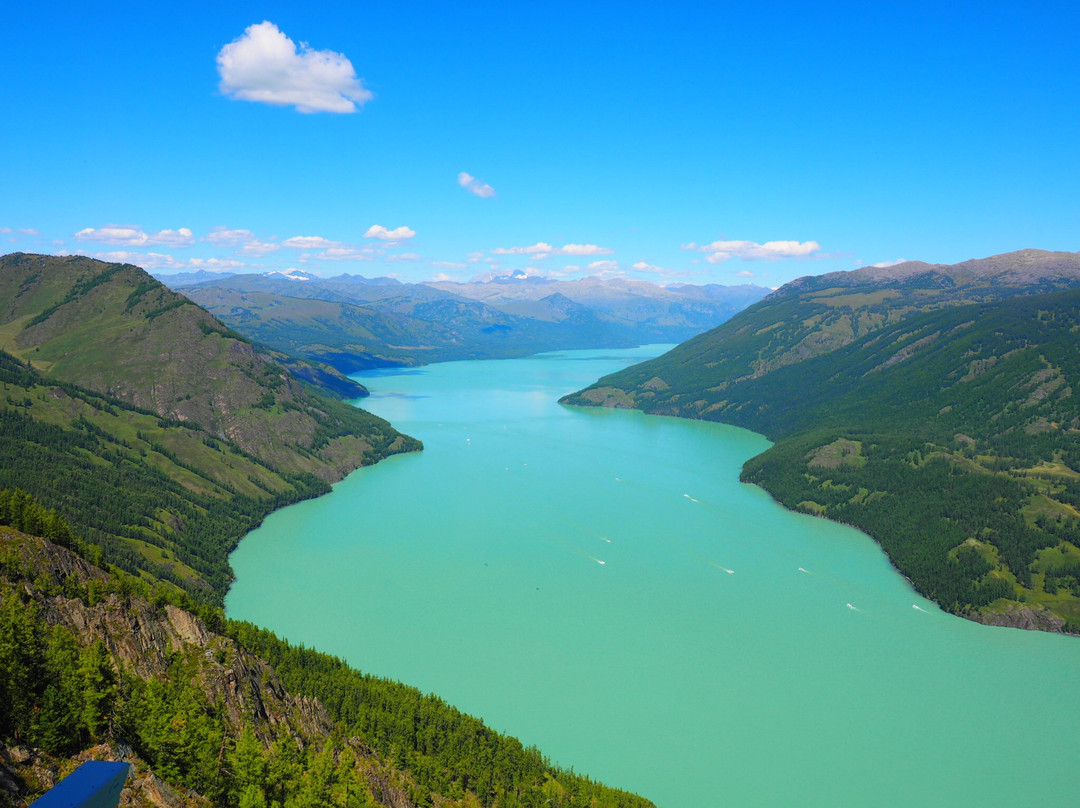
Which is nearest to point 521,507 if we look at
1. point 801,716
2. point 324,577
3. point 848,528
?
point 324,577

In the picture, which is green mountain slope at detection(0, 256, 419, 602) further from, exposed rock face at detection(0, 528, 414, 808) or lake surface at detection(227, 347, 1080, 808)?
exposed rock face at detection(0, 528, 414, 808)

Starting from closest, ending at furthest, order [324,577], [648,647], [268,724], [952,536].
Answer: [268,724] → [648,647] → [324,577] → [952,536]

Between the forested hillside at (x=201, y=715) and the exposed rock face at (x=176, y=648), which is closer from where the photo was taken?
the forested hillside at (x=201, y=715)

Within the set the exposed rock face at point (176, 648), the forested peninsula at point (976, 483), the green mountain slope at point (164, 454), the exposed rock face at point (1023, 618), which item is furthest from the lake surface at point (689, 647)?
the exposed rock face at point (176, 648)

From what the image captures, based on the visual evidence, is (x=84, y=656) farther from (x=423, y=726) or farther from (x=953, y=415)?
(x=953, y=415)

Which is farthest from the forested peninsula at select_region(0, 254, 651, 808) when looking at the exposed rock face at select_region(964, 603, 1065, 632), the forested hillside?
the exposed rock face at select_region(964, 603, 1065, 632)

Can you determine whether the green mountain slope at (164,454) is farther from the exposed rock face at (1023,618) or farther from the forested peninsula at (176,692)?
the exposed rock face at (1023,618)
